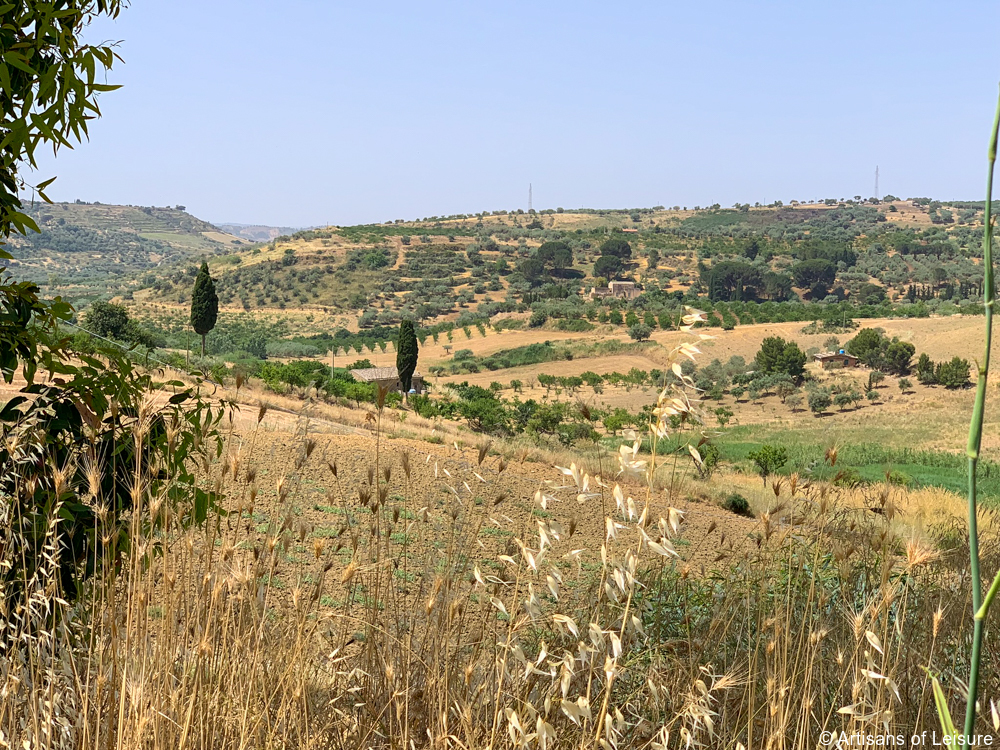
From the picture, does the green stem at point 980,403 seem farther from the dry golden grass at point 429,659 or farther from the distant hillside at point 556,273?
the distant hillside at point 556,273

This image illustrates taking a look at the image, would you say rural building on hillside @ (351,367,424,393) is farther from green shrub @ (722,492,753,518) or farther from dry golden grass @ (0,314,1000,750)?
dry golden grass @ (0,314,1000,750)

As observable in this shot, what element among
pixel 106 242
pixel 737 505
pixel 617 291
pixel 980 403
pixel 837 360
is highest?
pixel 106 242

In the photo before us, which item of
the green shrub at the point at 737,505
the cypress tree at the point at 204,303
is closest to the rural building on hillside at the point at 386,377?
the cypress tree at the point at 204,303

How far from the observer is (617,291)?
238ft

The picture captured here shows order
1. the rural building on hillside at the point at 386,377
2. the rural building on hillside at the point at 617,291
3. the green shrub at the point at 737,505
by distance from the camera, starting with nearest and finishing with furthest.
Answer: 1. the green shrub at the point at 737,505
2. the rural building on hillside at the point at 386,377
3. the rural building on hillside at the point at 617,291

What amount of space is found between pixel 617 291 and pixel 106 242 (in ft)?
327

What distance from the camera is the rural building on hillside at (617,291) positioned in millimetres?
71812

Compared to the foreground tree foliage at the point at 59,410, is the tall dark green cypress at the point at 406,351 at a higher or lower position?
lower

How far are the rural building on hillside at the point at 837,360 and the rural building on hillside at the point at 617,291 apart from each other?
27.3 meters

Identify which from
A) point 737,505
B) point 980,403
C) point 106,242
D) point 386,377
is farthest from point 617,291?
point 106,242

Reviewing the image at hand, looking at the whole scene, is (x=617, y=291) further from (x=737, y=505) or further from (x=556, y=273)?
(x=737, y=505)

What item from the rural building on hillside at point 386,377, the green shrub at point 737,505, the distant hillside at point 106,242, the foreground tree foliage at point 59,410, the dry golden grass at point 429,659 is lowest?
the rural building on hillside at point 386,377

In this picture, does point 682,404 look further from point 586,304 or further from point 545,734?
point 586,304

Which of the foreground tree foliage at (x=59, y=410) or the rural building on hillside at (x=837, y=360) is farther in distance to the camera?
the rural building on hillside at (x=837, y=360)
